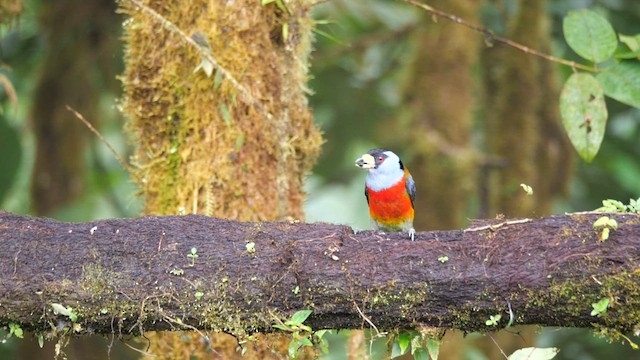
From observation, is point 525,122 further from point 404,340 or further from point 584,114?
point 404,340

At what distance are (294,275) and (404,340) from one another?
14.5 inches

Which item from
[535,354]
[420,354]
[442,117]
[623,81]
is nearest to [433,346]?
[420,354]

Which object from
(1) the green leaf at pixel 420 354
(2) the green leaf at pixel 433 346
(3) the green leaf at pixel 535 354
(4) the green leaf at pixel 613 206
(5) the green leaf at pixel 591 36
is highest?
(5) the green leaf at pixel 591 36

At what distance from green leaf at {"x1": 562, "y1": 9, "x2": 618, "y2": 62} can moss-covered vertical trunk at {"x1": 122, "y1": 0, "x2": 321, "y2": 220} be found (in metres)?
1.06

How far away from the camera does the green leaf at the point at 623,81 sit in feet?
11.2

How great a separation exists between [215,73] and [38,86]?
269 cm

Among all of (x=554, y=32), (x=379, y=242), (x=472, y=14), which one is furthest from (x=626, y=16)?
(x=379, y=242)

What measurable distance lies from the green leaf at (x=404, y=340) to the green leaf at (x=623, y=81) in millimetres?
1434

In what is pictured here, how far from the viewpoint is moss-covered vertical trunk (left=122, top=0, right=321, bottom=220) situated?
3309 mm

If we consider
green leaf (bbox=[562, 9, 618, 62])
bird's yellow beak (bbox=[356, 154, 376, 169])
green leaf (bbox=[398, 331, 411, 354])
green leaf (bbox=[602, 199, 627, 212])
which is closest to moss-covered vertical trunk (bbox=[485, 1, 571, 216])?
bird's yellow beak (bbox=[356, 154, 376, 169])

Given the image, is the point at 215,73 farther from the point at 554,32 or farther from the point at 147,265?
the point at 554,32

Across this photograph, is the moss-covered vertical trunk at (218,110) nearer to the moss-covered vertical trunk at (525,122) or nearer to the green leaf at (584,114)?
the green leaf at (584,114)

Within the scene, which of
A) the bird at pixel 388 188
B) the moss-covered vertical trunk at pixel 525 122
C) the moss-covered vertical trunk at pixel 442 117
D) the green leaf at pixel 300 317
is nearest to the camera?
the green leaf at pixel 300 317

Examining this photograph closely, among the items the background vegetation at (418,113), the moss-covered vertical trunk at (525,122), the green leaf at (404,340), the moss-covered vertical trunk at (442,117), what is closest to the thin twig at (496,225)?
the green leaf at (404,340)
